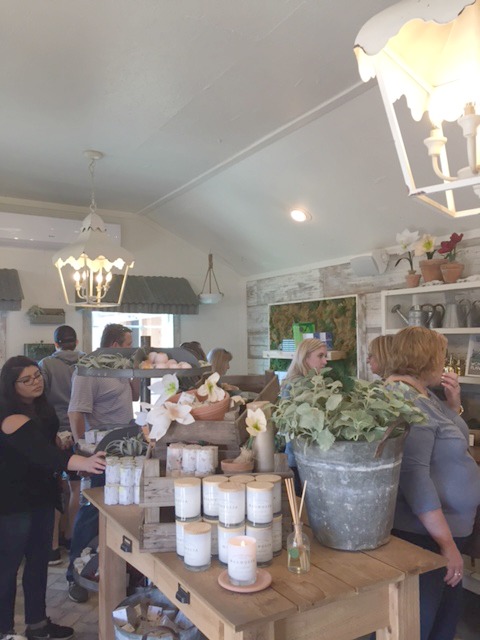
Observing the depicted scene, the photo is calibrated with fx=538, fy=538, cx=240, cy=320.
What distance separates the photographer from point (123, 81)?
296cm

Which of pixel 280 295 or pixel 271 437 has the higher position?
pixel 280 295

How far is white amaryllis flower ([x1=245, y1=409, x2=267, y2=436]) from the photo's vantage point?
1482 millimetres

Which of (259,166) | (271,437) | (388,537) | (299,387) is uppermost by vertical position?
(259,166)

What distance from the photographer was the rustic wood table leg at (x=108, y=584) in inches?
74.6

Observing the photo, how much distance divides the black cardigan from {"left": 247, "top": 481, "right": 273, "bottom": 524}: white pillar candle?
1.18m

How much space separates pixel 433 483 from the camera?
1637 millimetres

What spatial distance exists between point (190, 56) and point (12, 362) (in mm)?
1727

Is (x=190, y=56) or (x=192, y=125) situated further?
(x=192, y=125)

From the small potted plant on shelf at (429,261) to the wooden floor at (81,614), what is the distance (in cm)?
200

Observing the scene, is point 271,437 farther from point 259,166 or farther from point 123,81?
point 259,166

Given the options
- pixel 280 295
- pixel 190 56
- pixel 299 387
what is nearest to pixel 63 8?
pixel 190 56

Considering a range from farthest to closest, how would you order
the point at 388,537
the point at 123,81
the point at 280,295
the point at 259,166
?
the point at 280,295
the point at 259,166
the point at 123,81
the point at 388,537

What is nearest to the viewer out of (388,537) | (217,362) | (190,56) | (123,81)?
(388,537)

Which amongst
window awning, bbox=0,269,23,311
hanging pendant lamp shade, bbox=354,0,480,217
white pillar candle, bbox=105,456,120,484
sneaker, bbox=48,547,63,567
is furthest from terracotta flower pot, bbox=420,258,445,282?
window awning, bbox=0,269,23,311
